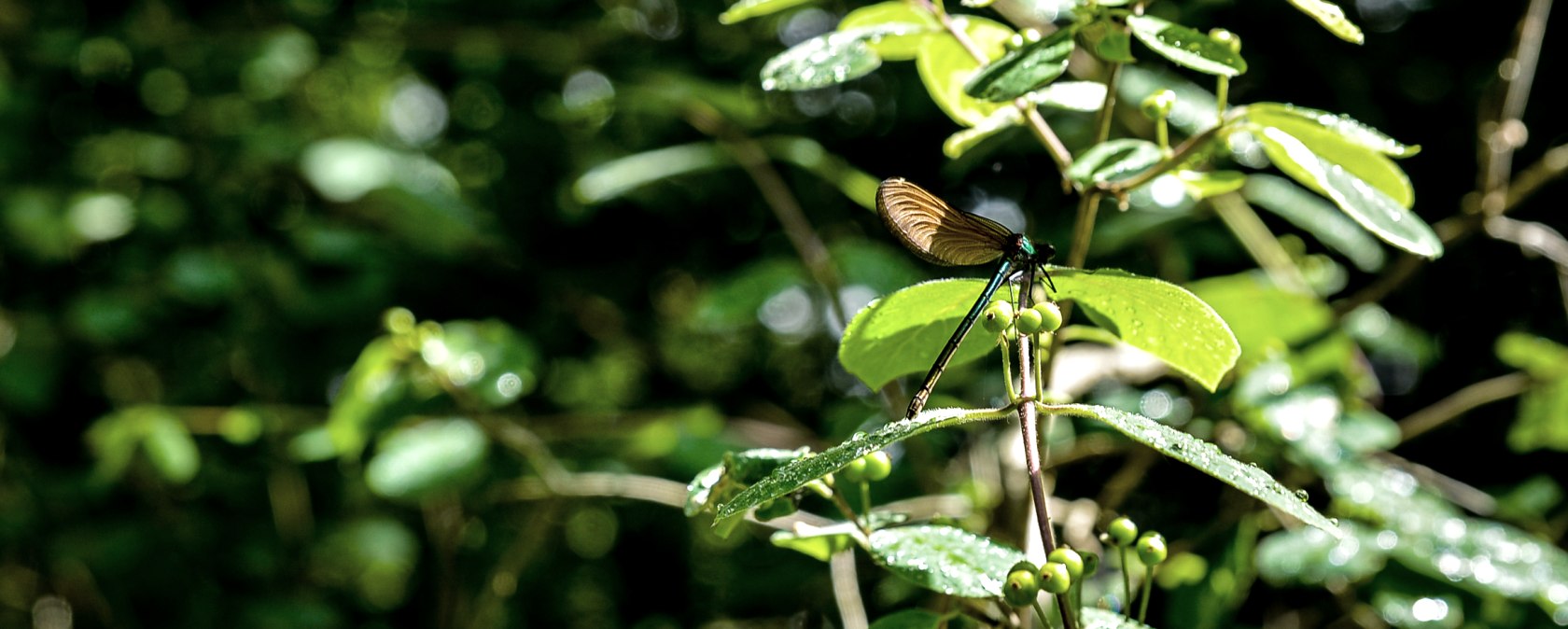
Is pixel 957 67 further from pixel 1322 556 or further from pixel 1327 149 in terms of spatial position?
pixel 1322 556

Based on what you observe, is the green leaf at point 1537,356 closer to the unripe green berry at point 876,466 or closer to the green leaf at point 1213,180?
the green leaf at point 1213,180

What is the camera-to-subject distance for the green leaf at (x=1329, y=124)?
2.39ft

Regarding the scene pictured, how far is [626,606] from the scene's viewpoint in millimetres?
2590

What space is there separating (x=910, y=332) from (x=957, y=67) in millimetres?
284

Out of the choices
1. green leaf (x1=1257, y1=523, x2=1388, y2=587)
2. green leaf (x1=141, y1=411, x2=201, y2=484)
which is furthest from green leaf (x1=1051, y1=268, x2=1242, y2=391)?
green leaf (x1=141, y1=411, x2=201, y2=484)

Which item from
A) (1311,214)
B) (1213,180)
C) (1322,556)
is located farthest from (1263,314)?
(1213,180)

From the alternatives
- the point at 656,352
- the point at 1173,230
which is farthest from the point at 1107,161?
the point at 656,352

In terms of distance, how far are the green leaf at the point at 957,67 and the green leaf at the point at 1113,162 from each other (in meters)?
0.12

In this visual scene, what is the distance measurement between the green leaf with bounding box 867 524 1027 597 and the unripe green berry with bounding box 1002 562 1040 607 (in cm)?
3

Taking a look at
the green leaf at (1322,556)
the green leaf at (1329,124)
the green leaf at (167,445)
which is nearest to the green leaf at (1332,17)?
the green leaf at (1329,124)

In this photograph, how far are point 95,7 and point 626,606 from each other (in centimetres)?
185

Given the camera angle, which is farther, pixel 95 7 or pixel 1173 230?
pixel 95 7

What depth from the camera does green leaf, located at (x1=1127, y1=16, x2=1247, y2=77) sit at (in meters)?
0.70

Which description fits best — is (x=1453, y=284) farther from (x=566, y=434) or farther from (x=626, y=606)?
(x=626, y=606)
